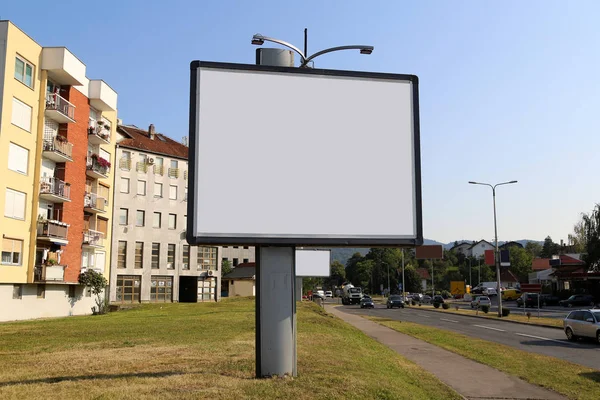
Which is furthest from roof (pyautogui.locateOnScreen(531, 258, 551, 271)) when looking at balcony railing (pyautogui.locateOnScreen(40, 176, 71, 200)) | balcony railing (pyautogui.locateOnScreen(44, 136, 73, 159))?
balcony railing (pyautogui.locateOnScreen(44, 136, 73, 159))

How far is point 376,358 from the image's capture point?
15.2m

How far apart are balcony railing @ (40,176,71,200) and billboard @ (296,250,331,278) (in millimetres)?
28726

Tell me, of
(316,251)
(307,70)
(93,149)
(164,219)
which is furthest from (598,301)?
(307,70)

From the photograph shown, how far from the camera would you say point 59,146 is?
131 ft

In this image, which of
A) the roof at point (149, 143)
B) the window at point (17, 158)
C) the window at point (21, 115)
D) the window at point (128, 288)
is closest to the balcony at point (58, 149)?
the window at point (17, 158)

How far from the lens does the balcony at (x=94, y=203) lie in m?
45.7

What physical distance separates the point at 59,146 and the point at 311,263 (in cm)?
3082

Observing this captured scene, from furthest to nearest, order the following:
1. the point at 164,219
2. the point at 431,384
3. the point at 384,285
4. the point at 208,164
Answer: the point at 384,285 → the point at 164,219 → the point at 431,384 → the point at 208,164

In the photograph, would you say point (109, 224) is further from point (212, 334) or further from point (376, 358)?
point (376, 358)

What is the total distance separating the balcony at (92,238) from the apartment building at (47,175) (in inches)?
3.2

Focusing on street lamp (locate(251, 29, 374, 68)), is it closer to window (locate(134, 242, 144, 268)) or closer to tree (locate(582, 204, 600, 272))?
window (locate(134, 242, 144, 268))

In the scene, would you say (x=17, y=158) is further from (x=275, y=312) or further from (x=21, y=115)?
(x=275, y=312)

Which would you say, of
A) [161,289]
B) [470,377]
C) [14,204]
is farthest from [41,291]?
[470,377]

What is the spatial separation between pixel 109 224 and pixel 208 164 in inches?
1701
